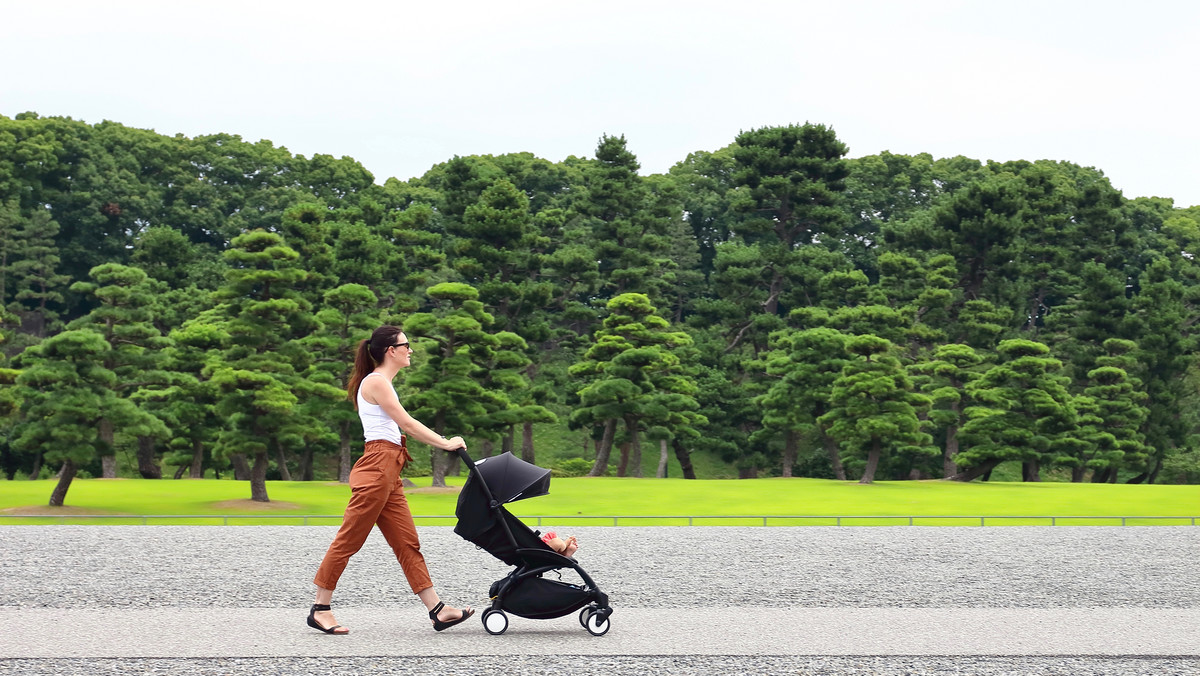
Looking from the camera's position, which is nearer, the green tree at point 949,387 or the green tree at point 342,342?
the green tree at point 342,342

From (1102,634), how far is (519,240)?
3608cm

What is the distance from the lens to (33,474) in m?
37.2

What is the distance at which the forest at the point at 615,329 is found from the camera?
31.9 meters

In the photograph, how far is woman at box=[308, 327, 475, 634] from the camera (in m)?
6.10

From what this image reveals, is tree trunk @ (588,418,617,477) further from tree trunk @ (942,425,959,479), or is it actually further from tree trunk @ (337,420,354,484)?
tree trunk @ (942,425,959,479)

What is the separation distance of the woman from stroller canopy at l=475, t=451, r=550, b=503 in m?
0.27

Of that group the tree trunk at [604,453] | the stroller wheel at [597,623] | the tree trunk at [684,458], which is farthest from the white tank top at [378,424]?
the tree trunk at [684,458]

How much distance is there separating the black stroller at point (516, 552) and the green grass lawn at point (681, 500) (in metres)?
14.3

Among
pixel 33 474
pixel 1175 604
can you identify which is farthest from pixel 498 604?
pixel 33 474

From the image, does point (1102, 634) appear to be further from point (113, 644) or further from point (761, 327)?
point (761, 327)

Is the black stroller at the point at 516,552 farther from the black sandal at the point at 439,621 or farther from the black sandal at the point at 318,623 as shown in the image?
the black sandal at the point at 318,623

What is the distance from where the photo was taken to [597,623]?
6.24 m

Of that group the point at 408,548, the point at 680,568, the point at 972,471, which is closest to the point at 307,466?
the point at 972,471

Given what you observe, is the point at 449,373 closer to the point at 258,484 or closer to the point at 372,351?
the point at 258,484
